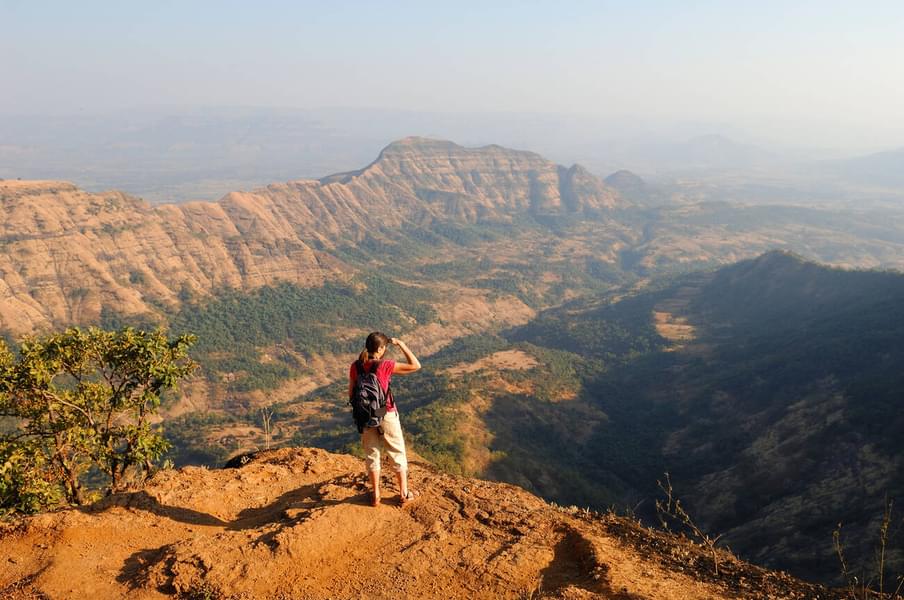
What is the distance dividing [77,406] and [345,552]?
10.1 m

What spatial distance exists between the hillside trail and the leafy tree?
4.04 m

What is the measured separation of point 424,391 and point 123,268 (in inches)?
3167

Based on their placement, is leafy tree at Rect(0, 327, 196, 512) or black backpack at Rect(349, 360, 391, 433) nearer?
black backpack at Rect(349, 360, 391, 433)

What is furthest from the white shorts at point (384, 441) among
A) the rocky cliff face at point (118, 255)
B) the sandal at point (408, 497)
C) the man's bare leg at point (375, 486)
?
the rocky cliff face at point (118, 255)

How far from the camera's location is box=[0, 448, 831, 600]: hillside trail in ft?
24.7

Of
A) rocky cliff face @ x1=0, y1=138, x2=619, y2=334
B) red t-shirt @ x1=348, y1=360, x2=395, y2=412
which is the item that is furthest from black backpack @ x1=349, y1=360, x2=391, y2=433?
rocky cliff face @ x1=0, y1=138, x2=619, y2=334

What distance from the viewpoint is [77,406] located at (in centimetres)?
1377

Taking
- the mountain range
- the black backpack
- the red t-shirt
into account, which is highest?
the red t-shirt

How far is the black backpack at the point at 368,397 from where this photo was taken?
8781mm

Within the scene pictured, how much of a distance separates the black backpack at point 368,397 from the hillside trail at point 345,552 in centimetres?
164

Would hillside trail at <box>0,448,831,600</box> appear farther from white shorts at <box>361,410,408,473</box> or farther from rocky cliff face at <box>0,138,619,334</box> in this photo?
rocky cliff face at <box>0,138,619,334</box>

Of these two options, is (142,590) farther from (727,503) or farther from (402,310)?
(402,310)

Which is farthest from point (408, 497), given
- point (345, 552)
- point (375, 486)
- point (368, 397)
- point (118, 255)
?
point (118, 255)

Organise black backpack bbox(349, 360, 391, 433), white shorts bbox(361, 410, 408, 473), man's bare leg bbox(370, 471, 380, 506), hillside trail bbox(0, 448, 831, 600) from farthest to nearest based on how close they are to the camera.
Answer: man's bare leg bbox(370, 471, 380, 506) → white shorts bbox(361, 410, 408, 473) → black backpack bbox(349, 360, 391, 433) → hillside trail bbox(0, 448, 831, 600)
